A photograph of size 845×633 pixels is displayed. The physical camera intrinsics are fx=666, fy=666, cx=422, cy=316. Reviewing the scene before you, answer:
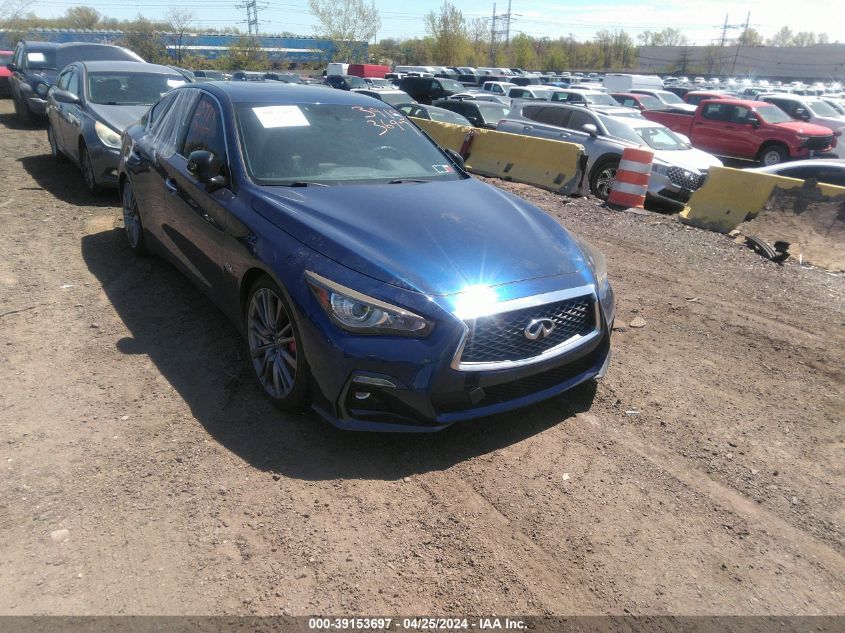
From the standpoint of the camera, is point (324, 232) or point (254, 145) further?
point (254, 145)

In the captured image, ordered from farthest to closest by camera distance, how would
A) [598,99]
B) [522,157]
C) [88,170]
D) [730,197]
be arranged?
[598,99]
[522,157]
[730,197]
[88,170]

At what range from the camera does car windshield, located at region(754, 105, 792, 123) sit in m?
18.7

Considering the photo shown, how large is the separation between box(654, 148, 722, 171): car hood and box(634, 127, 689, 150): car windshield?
0.23 m

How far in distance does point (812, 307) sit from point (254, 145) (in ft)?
16.2

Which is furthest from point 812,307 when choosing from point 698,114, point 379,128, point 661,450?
point 698,114

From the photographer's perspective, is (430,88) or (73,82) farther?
(430,88)

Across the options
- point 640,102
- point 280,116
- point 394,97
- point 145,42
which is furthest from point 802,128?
point 145,42

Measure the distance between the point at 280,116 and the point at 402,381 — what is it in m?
2.36

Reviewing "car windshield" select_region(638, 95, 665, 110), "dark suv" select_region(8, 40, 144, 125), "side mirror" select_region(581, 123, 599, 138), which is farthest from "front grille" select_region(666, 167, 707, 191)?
"car windshield" select_region(638, 95, 665, 110)

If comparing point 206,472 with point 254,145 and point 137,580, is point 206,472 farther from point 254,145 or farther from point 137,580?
point 254,145

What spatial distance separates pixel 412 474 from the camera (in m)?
3.34

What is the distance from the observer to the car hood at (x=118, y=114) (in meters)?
8.23

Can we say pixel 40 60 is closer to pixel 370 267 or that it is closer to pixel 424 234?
pixel 424 234

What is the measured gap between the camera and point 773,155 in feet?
60.8
